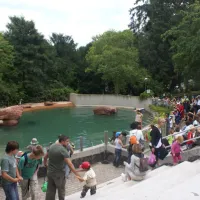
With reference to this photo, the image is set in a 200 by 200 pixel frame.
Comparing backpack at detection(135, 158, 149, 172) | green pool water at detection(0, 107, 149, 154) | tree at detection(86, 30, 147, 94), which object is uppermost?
tree at detection(86, 30, 147, 94)

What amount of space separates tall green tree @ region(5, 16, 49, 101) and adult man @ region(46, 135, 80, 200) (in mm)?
28556

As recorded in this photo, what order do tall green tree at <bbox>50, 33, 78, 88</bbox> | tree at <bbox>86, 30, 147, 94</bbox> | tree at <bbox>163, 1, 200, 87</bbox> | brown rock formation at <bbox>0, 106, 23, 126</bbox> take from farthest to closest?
tall green tree at <bbox>50, 33, 78, 88</bbox>
tree at <bbox>86, 30, 147, 94</bbox>
brown rock formation at <bbox>0, 106, 23, 126</bbox>
tree at <bbox>163, 1, 200, 87</bbox>

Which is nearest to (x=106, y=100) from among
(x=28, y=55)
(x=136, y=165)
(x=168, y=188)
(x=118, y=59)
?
(x=118, y=59)

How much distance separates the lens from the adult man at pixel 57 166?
5.00 m

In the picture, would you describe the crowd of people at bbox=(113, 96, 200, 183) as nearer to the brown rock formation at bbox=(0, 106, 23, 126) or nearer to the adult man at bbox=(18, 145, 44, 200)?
the adult man at bbox=(18, 145, 44, 200)

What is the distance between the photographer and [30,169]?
5.47 metres

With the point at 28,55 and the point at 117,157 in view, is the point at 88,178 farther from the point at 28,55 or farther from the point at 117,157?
the point at 28,55

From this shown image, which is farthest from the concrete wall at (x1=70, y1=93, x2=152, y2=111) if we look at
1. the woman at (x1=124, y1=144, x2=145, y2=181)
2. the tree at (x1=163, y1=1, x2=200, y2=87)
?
the woman at (x1=124, y1=144, x2=145, y2=181)

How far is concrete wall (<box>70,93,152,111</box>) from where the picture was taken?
3098 centimetres

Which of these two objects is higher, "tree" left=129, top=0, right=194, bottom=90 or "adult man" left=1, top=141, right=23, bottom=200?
"tree" left=129, top=0, right=194, bottom=90

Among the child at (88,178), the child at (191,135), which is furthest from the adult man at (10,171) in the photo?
the child at (191,135)

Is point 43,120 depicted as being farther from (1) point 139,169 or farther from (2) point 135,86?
(1) point 139,169

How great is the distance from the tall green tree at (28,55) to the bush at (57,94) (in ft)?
2.59

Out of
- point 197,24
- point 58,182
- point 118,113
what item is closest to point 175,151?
point 58,182
